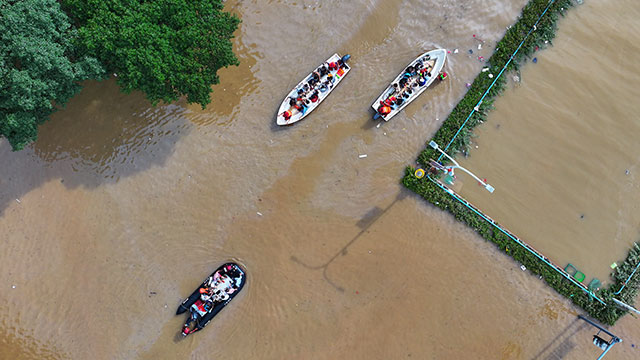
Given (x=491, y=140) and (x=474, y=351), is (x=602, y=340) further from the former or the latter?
(x=491, y=140)

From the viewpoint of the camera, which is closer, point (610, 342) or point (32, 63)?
point (32, 63)

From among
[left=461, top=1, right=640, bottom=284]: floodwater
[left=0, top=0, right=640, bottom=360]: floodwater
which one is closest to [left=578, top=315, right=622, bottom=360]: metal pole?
[left=0, top=0, right=640, bottom=360]: floodwater

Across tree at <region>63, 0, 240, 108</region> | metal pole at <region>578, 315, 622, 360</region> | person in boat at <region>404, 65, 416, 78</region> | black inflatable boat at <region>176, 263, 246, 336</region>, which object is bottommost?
metal pole at <region>578, 315, 622, 360</region>

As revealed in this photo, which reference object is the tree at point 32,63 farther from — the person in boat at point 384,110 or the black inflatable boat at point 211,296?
the person in boat at point 384,110

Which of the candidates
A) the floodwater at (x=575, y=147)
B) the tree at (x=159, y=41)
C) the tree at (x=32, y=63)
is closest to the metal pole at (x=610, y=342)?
the floodwater at (x=575, y=147)

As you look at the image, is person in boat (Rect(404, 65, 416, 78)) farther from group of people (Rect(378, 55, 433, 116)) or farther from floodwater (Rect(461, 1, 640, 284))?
floodwater (Rect(461, 1, 640, 284))

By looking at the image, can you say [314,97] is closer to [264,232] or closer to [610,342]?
[264,232]

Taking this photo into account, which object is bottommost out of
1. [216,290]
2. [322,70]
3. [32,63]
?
[216,290]

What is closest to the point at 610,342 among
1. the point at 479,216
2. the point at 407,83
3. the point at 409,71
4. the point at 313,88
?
the point at 479,216
